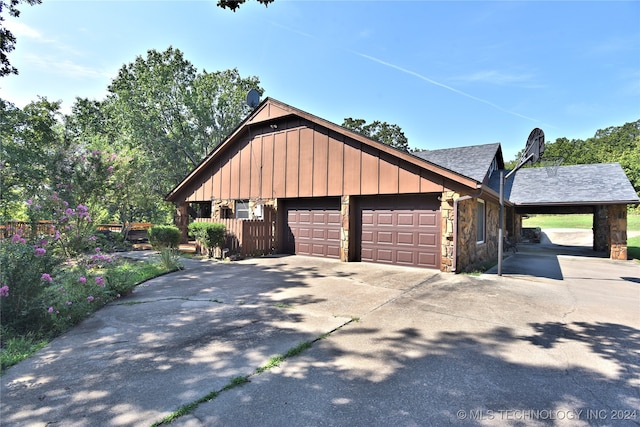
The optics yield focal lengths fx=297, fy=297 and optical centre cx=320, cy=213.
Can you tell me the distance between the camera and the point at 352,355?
3406mm

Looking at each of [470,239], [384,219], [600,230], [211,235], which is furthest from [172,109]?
[600,230]

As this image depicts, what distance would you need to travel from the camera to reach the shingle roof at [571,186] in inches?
518

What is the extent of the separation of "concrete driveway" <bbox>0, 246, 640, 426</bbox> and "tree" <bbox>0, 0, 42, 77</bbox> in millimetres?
9996

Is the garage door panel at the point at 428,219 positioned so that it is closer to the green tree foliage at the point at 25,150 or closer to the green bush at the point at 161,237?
the green bush at the point at 161,237

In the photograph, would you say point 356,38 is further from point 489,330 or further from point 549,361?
point 549,361

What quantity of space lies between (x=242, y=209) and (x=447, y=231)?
343 inches

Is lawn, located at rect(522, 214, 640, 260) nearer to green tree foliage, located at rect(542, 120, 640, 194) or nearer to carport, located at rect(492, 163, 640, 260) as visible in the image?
carport, located at rect(492, 163, 640, 260)

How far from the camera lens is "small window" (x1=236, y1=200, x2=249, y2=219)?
13.3m

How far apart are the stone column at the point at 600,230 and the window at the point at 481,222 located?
9792 mm

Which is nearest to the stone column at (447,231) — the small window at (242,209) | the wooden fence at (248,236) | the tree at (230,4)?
the wooden fence at (248,236)

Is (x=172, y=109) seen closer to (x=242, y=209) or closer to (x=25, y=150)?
(x=25, y=150)

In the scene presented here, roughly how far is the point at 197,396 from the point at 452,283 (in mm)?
6589

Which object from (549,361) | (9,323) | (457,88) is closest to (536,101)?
(457,88)

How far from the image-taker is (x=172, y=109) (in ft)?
77.5
